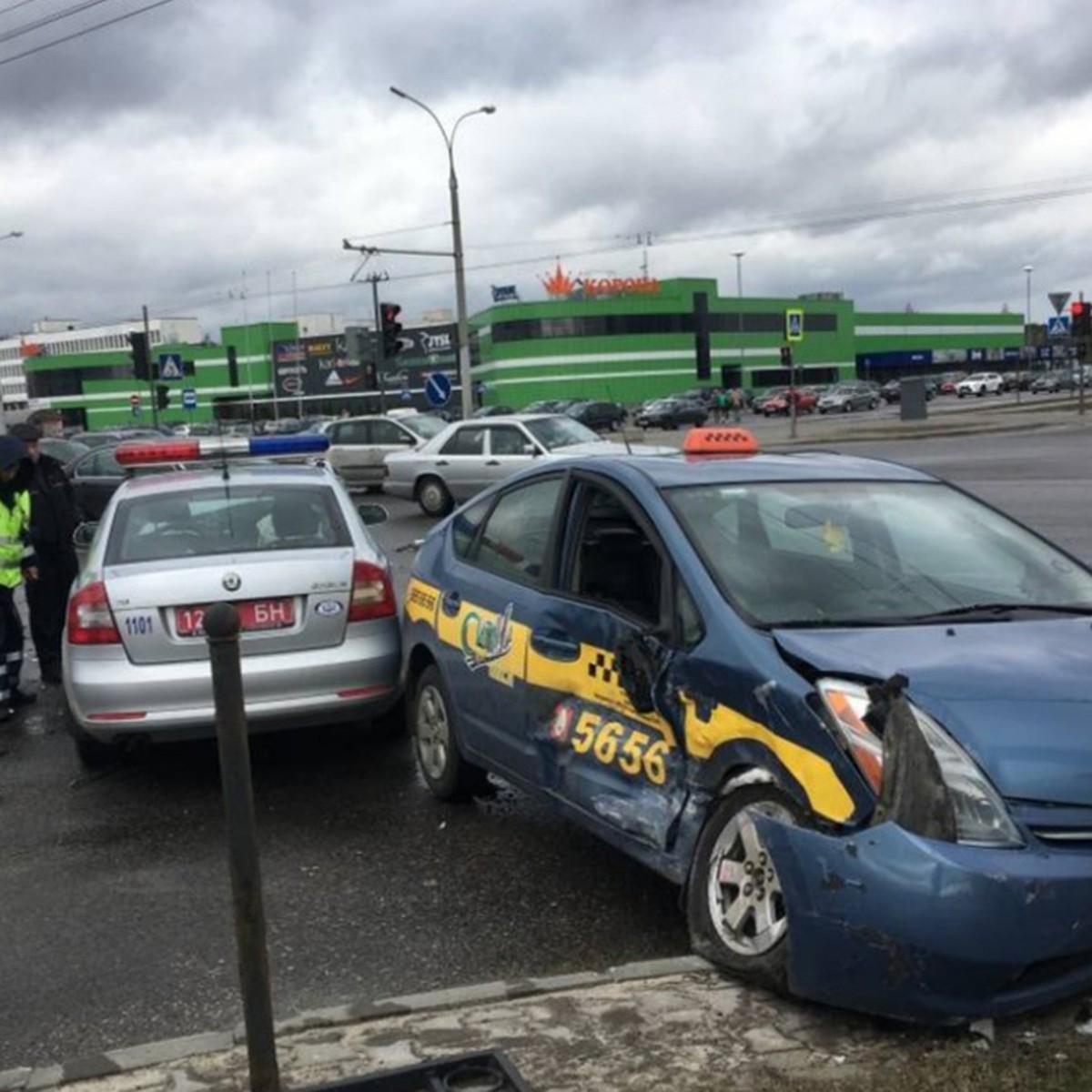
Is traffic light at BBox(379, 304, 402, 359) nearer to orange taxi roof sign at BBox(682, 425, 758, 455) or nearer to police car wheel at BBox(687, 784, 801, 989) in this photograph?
orange taxi roof sign at BBox(682, 425, 758, 455)

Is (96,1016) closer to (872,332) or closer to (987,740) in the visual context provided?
(987,740)

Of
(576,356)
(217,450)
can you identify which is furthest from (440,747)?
(576,356)

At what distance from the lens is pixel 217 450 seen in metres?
7.77

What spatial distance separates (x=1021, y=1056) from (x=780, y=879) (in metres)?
0.69

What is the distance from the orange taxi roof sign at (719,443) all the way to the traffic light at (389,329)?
86.8 feet

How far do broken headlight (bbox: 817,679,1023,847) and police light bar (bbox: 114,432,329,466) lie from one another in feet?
16.5

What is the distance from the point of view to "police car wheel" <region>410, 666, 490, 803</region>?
17.9 feet

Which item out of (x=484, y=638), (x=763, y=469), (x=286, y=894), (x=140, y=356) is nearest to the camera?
(x=286, y=894)

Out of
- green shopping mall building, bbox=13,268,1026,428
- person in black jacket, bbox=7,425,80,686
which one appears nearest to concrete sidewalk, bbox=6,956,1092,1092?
person in black jacket, bbox=7,425,80,686

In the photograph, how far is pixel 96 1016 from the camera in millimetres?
3723

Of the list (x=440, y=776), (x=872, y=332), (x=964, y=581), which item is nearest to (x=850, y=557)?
(x=964, y=581)

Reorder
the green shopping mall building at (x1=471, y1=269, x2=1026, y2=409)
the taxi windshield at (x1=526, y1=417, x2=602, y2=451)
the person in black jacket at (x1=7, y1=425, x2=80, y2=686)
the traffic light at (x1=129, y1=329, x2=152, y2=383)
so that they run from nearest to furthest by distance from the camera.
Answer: the person in black jacket at (x1=7, y1=425, x2=80, y2=686), the taxi windshield at (x1=526, y1=417, x2=602, y2=451), the traffic light at (x1=129, y1=329, x2=152, y2=383), the green shopping mall building at (x1=471, y1=269, x2=1026, y2=409)

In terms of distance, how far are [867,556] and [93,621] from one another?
11.5 feet

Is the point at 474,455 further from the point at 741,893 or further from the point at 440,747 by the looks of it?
the point at 741,893
